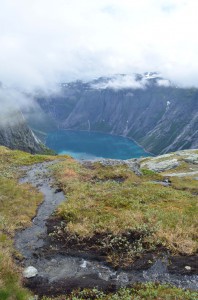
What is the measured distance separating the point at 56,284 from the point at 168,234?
9611mm

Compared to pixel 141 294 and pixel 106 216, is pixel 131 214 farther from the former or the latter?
pixel 141 294

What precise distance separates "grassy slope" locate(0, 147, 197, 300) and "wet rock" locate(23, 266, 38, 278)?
49 centimetres

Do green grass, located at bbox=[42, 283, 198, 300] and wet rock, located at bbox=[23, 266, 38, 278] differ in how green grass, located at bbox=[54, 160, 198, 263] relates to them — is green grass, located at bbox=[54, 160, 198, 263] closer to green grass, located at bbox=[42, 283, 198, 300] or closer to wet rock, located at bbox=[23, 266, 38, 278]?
green grass, located at bbox=[42, 283, 198, 300]

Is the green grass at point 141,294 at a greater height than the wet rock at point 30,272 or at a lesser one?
greater

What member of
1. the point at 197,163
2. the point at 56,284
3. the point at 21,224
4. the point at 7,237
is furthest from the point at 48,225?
the point at 197,163

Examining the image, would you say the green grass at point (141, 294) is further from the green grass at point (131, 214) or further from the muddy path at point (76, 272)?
the green grass at point (131, 214)

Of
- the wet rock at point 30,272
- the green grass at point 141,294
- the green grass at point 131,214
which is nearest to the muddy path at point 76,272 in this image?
the wet rock at point 30,272

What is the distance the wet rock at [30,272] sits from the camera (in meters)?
20.3

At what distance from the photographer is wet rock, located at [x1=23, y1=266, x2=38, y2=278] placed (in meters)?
20.3

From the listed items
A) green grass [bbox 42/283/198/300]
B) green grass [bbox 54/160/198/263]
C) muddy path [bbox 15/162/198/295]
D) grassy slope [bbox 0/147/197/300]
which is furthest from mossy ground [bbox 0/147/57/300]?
green grass [bbox 54/160/198/263]

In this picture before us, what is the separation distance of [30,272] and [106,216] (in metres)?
9.62

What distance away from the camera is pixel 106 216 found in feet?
93.6

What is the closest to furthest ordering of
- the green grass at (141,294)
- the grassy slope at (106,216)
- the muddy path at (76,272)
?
the green grass at (141,294), the grassy slope at (106,216), the muddy path at (76,272)

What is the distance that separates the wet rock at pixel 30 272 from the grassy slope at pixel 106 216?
0.49 meters
